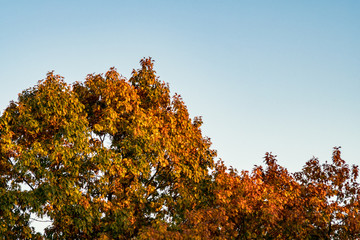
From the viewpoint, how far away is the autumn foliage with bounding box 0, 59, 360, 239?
19.0 m

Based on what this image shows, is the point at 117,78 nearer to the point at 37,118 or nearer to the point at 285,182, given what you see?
the point at 37,118

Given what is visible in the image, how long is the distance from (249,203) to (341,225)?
5254 mm

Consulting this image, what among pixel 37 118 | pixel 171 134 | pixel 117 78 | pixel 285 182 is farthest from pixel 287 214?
pixel 37 118

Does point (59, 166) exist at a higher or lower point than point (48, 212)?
higher

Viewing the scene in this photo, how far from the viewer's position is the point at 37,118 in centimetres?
2038

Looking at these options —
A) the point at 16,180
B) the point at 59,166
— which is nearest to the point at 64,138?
the point at 59,166

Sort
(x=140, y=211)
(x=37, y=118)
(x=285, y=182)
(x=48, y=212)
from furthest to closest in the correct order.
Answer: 1. (x=285, y=182)
2. (x=140, y=211)
3. (x=37, y=118)
4. (x=48, y=212)

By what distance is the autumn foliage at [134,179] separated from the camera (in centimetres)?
1900

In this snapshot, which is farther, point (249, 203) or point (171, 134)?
point (171, 134)

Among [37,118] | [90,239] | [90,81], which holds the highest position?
[90,81]

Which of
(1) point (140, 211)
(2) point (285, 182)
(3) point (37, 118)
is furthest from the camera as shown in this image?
(2) point (285, 182)

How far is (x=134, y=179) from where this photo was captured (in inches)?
838

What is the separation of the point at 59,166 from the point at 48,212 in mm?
2153

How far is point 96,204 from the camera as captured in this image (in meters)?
19.7
